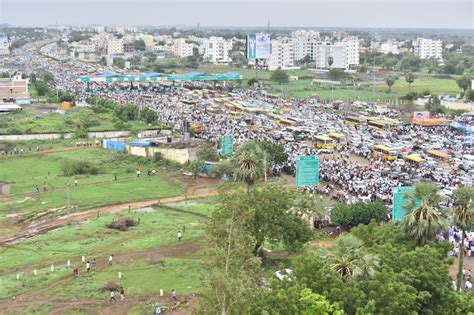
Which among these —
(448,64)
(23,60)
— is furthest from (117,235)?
(23,60)

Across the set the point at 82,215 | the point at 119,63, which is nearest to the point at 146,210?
the point at 82,215

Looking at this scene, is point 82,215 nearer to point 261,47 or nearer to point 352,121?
point 352,121

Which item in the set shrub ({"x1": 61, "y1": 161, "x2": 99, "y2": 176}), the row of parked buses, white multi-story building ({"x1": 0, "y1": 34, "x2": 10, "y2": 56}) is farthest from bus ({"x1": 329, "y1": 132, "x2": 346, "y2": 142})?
white multi-story building ({"x1": 0, "y1": 34, "x2": 10, "y2": 56})

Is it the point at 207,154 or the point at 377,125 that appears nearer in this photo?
the point at 207,154

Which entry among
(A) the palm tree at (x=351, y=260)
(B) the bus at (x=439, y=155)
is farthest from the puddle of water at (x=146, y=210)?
(B) the bus at (x=439, y=155)

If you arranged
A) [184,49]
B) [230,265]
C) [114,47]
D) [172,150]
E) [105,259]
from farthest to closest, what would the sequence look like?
[114,47], [184,49], [172,150], [105,259], [230,265]

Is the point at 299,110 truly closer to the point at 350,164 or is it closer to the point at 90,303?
the point at 350,164
